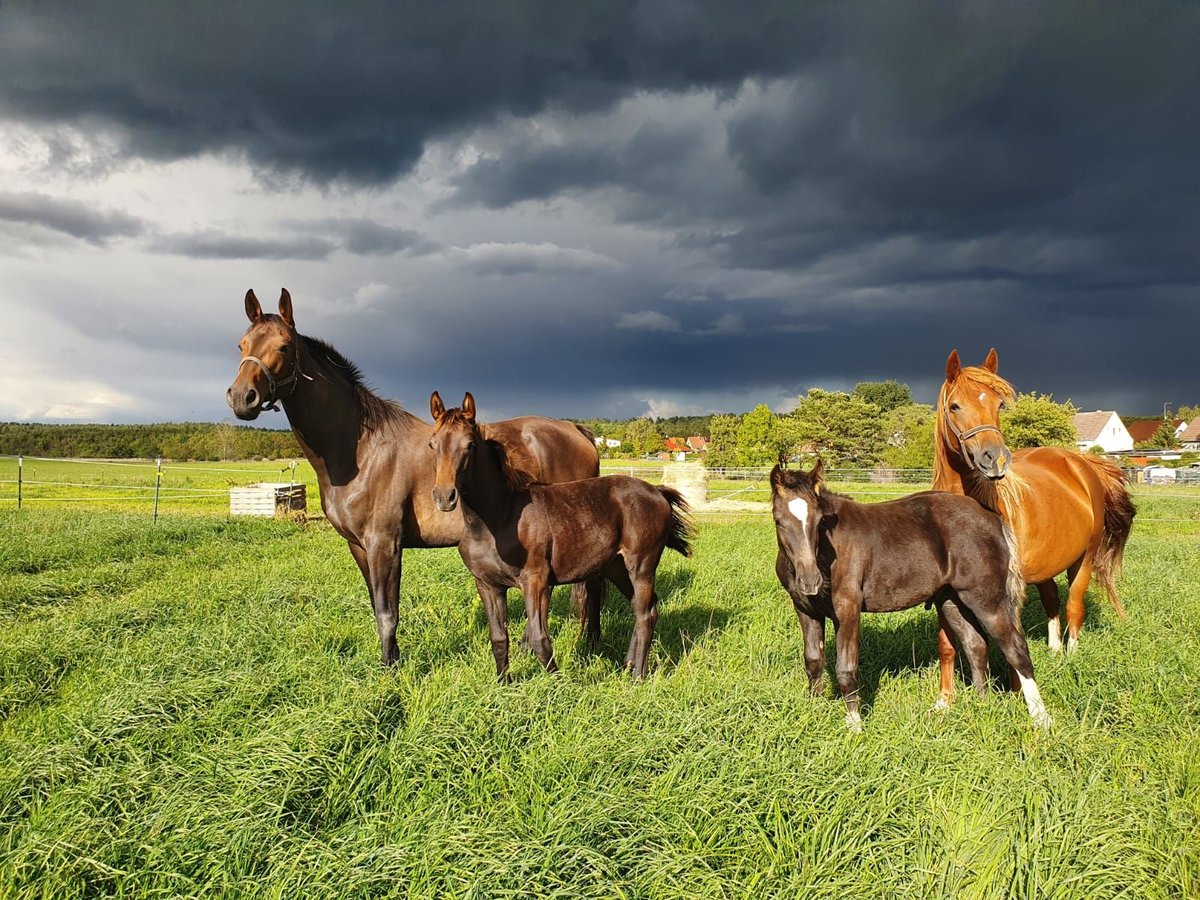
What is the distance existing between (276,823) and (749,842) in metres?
2.03

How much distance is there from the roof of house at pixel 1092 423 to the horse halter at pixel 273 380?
83.5 meters

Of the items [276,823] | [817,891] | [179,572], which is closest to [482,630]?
[276,823]

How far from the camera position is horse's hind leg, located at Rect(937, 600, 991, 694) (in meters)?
4.88

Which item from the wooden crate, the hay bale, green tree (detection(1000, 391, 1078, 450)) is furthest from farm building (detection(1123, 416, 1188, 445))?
the wooden crate

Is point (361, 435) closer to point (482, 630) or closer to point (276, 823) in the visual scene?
point (482, 630)

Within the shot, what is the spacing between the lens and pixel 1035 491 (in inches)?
232

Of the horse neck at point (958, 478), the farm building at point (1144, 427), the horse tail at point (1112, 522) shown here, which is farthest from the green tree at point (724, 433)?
the horse neck at point (958, 478)

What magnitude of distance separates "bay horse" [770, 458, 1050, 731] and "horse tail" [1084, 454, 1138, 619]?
291 cm

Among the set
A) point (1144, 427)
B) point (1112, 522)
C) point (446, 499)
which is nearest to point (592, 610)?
point (446, 499)

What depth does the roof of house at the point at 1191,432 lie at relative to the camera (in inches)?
2913

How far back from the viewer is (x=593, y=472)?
7578 millimetres

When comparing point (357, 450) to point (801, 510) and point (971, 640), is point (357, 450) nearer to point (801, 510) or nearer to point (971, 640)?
point (801, 510)

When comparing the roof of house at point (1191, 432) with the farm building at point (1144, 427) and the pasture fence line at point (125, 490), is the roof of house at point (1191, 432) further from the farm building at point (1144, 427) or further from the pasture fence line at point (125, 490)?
the pasture fence line at point (125, 490)

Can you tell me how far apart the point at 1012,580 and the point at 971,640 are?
55 cm
